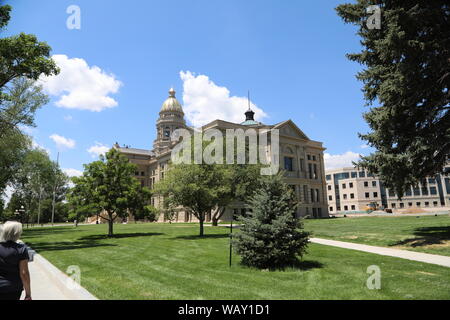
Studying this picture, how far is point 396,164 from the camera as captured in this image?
16062 mm

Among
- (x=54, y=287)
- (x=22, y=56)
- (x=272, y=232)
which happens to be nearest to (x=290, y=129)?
(x=22, y=56)

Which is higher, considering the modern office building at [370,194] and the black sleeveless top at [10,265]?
the modern office building at [370,194]

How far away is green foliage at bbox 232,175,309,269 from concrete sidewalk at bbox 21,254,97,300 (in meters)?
5.27

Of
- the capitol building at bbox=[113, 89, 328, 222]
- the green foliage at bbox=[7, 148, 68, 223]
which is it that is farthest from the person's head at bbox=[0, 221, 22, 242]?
the capitol building at bbox=[113, 89, 328, 222]

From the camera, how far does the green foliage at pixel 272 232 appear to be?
1004cm

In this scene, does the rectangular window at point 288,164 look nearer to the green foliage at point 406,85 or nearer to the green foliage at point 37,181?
the green foliage at point 37,181

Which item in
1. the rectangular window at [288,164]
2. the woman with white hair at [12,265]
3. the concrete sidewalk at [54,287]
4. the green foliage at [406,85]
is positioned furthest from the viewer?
the rectangular window at [288,164]

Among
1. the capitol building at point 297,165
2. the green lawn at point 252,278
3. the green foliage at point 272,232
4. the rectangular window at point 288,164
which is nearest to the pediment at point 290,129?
the capitol building at point 297,165

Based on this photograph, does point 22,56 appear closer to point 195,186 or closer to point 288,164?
point 195,186

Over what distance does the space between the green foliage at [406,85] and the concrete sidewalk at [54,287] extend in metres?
15.1

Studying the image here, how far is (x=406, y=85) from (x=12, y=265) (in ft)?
53.0

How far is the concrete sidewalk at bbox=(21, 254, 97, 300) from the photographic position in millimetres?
7039

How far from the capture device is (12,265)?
460 cm
